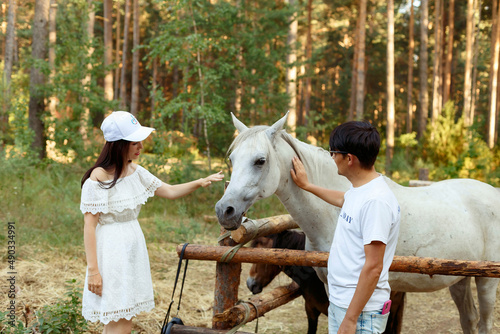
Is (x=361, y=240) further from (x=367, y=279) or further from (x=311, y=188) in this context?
(x=311, y=188)

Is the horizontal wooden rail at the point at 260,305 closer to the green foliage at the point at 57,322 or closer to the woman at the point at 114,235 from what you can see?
the woman at the point at 114,235

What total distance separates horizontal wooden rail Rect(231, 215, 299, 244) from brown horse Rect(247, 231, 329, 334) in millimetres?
129

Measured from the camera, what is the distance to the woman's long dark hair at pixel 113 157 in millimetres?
2535

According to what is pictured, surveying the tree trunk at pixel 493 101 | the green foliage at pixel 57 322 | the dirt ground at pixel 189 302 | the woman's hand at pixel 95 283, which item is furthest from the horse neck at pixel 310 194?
the tree trunk at pixel 493 101

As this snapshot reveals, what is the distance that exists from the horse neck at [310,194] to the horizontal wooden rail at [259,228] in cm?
35

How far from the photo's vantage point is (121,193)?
2.58 m

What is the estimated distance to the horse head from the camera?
252 centimetres

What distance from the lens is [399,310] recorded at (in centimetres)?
400

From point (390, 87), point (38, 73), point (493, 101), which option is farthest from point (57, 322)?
point (493, 101)

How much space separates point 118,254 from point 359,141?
63.1 inches

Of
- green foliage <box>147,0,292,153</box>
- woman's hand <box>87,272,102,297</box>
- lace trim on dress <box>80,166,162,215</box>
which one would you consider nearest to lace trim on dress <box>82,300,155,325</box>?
woman's hand <box>87,272,102,297</box>

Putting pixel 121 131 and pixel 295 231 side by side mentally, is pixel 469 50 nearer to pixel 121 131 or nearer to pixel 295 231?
pixel 295 231

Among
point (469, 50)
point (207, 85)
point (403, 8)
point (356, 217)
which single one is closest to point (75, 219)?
point (207, 85)

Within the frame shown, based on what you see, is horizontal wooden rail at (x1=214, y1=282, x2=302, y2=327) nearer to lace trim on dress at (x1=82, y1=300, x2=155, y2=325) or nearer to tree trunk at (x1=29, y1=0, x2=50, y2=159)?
lace trim on dress at (x1=82, y1=300, x2=155, y2=325)
